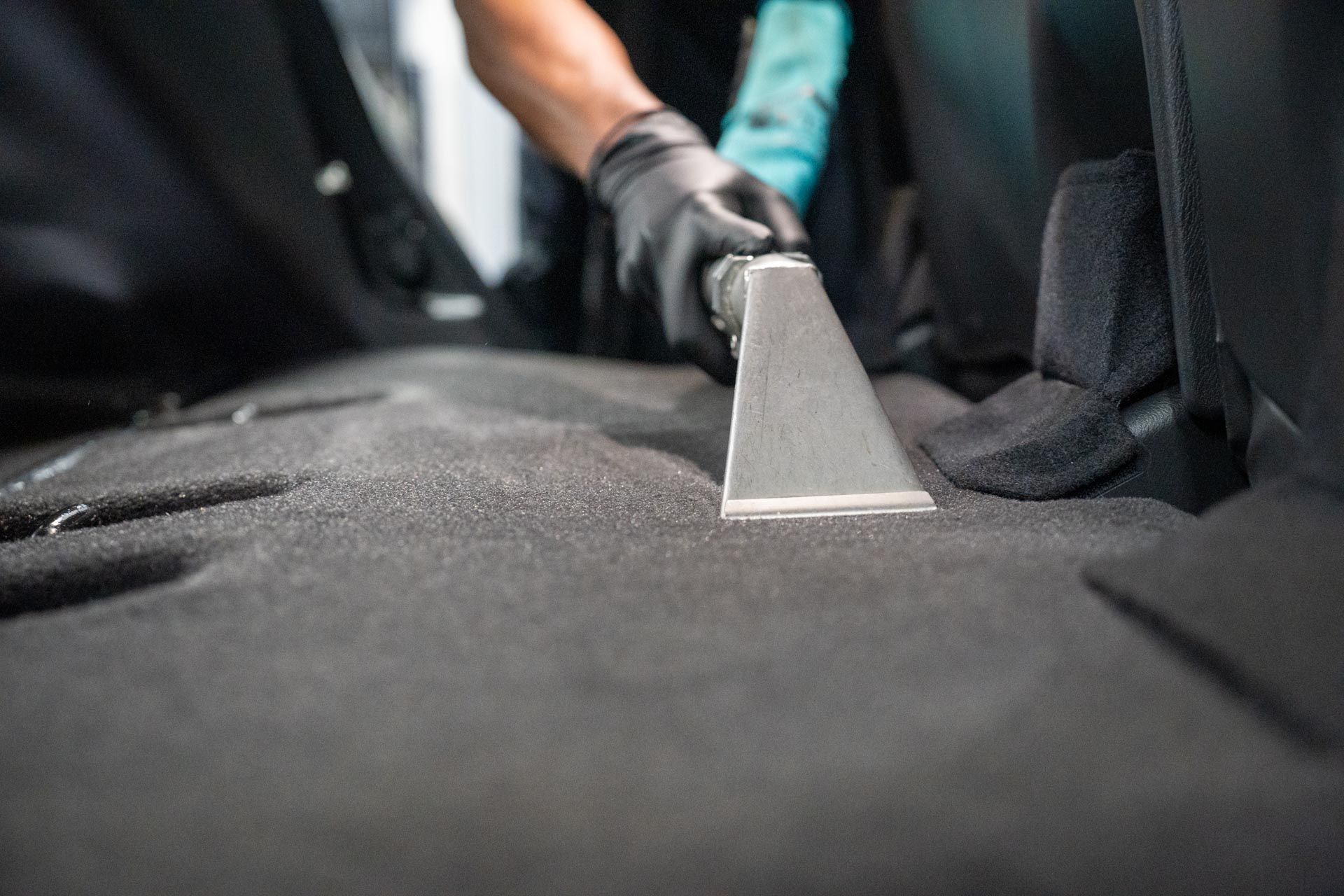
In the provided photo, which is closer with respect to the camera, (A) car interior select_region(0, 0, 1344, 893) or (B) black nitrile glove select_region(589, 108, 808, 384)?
(A) car interior select_region(0, 0, 1344, 893)

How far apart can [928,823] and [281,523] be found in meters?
0.42

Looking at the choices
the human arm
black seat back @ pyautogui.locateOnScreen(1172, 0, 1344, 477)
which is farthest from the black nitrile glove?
black seat back @ pyautogui.locateOnScreen(1172, 0, 1344, 477)

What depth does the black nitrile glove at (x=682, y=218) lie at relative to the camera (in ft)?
2.92

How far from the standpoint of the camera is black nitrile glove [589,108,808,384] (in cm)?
89

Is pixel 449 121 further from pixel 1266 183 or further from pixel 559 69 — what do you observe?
pixel 1266 183

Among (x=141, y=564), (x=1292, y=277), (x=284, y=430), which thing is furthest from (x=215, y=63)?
(x=1292, y=277)

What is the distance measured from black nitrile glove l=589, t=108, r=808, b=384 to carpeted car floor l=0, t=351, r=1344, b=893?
1.21 feet

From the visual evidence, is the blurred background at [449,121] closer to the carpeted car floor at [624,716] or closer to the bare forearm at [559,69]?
the bare forearm at [559,69]

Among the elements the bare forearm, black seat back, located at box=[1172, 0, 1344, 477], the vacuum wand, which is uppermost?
the bare forearm

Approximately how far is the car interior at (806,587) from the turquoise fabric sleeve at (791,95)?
20 centimetres

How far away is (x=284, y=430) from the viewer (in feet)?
3.04

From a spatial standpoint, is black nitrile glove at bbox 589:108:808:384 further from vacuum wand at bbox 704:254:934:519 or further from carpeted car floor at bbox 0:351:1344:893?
carpeted car floor at bbox 0:351:1344:893

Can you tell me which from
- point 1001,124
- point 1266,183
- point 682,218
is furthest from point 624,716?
point 1001,124

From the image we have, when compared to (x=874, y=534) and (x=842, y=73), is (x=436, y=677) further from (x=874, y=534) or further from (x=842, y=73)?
(x=842, y=73)
